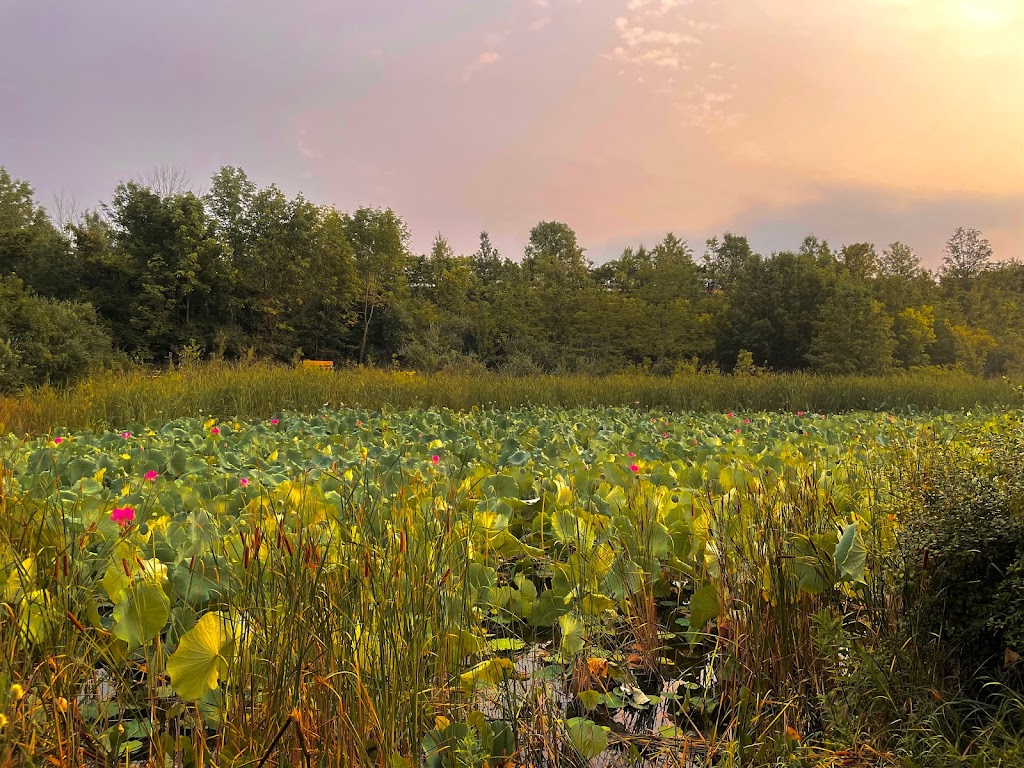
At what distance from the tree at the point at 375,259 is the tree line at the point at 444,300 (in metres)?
0.09

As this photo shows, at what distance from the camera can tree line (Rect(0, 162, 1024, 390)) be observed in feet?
75.3

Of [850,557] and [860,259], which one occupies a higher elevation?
[860,259]

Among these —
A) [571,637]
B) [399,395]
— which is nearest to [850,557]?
[571,637]

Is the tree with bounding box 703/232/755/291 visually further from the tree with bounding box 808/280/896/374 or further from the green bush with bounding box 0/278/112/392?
the green bush with bounding box 0/278/112/392

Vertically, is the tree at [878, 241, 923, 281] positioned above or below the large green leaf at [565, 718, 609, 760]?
above

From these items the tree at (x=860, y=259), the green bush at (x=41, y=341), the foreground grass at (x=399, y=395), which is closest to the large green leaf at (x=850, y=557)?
the foreground grass at (x=399, y=395)

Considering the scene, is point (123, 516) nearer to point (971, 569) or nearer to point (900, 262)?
point (971, 569)

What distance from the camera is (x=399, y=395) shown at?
829cm

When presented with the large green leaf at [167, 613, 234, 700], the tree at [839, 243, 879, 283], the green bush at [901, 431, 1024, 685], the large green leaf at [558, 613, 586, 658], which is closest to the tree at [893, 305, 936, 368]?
the tree at [839, 243, 879, 283]

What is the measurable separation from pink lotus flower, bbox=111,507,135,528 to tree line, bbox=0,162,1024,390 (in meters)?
18.9

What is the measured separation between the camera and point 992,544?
1396mm

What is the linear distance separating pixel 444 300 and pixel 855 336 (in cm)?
1964

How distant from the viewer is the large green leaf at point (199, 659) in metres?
1.13

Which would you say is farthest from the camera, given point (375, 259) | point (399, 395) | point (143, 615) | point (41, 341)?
point (375, 259)
